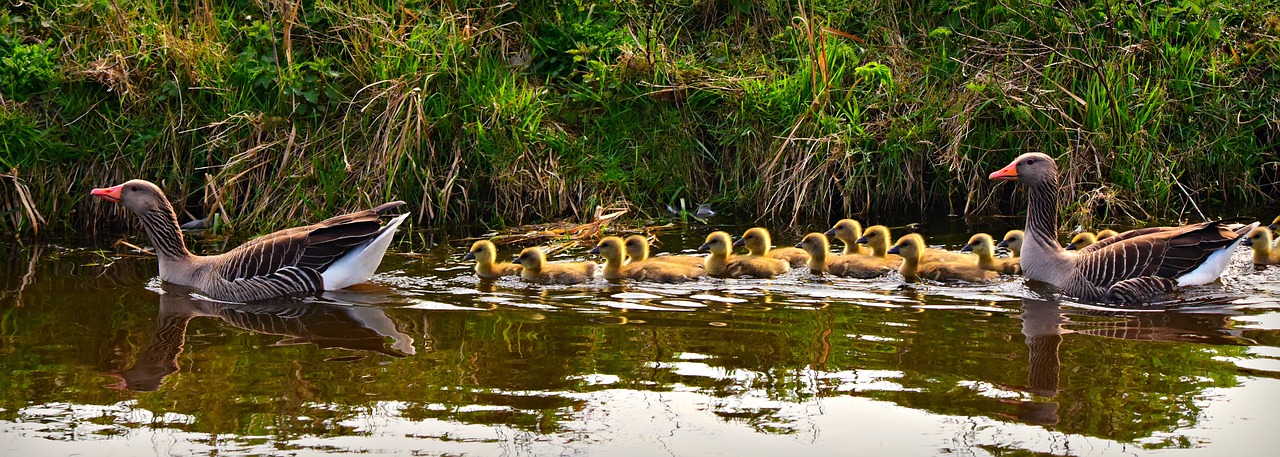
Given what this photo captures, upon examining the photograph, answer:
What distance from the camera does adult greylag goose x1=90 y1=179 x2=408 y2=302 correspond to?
905cm

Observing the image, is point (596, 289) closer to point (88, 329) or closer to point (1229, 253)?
point (88, 329)

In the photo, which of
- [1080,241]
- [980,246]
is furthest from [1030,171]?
[1080,241]

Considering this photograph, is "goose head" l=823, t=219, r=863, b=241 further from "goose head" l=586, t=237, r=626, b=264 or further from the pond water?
"goose head" l=586, t=237, r=626, b=264

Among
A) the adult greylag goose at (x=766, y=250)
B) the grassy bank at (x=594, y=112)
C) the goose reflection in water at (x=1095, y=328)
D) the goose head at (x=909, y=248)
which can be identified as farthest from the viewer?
the grassy bank at (x=594, y=112)

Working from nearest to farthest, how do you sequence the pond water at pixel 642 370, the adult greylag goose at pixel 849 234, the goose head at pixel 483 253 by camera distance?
the pond water at pixel 642 370 < the goose head at pixel 483 253 < the adult greylag goose at pixel 849 234

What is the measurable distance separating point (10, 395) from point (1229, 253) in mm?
7237

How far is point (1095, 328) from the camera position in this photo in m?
7.50

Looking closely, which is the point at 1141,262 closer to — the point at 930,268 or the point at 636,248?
the point at 930,268

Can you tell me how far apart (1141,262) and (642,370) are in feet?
12.1

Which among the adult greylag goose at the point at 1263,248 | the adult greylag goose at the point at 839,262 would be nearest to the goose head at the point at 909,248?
the adult greylag goose at the point at 839,262

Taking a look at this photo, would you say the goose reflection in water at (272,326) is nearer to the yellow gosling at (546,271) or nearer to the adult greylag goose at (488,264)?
the adult greylag goose at (488,264)

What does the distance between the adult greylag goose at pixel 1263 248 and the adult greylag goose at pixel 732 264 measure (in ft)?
10.6

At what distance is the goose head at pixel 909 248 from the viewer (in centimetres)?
922

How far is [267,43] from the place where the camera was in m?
11.9
